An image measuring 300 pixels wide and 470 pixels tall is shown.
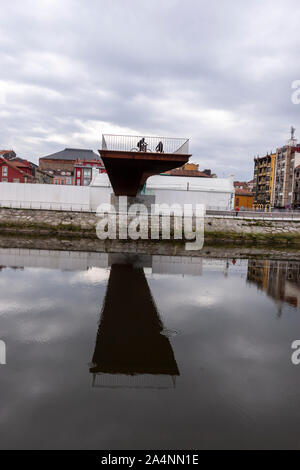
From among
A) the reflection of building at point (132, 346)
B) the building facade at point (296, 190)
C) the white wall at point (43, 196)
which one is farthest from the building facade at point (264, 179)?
the reflection of building at point (132, 346)

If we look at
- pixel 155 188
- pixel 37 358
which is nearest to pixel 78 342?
pixel 37 358

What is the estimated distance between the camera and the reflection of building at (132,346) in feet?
27.7

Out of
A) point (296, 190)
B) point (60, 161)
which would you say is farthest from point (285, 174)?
point (60, 161)

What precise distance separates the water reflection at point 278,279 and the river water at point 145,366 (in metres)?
0.37

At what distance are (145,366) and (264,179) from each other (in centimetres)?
10656

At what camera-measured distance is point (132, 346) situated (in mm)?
10234

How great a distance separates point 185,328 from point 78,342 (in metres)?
3.96

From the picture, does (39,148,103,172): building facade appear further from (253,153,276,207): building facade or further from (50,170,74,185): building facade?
(253,153,276,207): building facade

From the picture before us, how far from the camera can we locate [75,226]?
43.0m

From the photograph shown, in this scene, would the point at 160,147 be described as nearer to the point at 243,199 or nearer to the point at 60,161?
the point at 243,199

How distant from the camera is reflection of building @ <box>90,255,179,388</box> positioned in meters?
8.44

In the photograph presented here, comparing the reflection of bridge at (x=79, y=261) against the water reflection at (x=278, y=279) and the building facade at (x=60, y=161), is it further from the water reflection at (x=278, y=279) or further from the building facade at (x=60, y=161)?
the building facade at (x=60, y=161)

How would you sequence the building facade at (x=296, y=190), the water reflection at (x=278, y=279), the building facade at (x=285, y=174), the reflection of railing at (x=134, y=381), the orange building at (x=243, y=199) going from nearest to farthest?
the reflection of railing at (x=134, y=381) < the water reflection at (x=278, y=279) < the building facade at (x=296, y=190) < the building facade at (x=285, y=174) < the orange building at (x=243, y=199)
